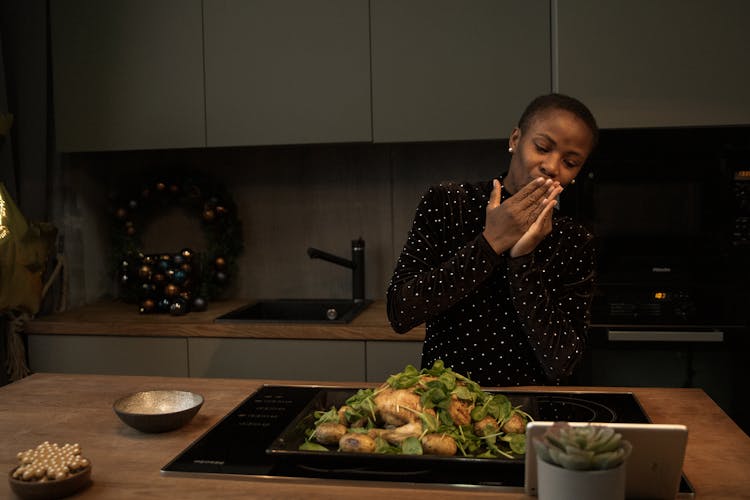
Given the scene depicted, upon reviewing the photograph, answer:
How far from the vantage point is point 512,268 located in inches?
58.8

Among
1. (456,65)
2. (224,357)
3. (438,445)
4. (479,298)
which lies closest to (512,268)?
(479,298)

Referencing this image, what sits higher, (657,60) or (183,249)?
(657,60)

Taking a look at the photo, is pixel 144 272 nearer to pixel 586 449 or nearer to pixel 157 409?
pixel 157 409

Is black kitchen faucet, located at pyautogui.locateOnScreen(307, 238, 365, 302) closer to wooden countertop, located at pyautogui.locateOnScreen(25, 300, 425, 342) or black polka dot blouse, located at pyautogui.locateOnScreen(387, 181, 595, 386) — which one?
wooden countertop, located at pyautogui.locateOnScreen(25, 300, 425, 342)

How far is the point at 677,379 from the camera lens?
2.40 meters

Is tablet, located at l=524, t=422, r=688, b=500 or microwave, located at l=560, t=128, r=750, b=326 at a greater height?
microwave, located at l=560, t=128, r=750, b=326

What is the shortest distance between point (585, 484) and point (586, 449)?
38 millimetres

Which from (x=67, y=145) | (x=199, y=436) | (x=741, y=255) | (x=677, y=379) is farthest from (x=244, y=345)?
(x=741, y=255)

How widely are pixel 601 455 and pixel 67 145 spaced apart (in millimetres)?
2559

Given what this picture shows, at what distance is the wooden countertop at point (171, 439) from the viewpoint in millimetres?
1018

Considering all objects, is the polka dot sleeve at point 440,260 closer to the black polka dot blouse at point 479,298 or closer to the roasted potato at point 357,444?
the black polka dot blouse at point 479,298

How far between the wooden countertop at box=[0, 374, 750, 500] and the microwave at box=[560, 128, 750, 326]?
883mm

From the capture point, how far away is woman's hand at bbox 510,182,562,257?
1461 millimetres

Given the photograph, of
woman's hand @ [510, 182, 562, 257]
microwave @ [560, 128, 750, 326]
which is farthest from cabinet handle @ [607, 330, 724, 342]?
woman's hand @ [510, 182, 562, 257]
